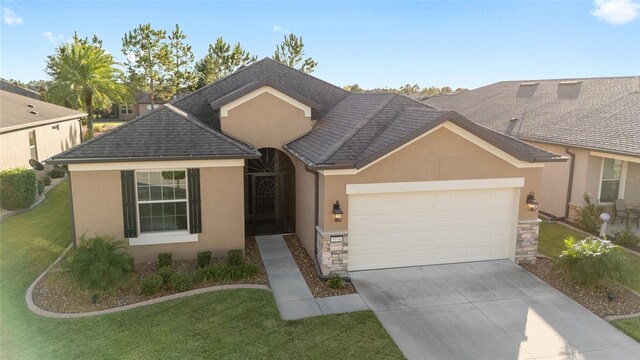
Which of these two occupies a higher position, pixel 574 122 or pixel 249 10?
pixel 249 10

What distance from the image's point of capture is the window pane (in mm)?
16031

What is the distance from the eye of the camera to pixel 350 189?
1089cm

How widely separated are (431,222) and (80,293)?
8.62 meters

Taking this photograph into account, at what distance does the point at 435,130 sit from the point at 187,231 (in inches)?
277

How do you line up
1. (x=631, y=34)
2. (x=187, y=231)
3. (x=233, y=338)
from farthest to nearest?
(x=631, y=34)
(x=187, y=231)
(x=233, y=338)

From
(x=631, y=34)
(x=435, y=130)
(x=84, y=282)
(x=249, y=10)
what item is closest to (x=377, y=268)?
(x=435, y=130)

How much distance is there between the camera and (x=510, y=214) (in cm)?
1209

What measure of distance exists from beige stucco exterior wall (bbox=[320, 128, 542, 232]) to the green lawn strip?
4173 millimetres

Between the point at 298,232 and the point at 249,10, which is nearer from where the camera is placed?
the point at 298,232

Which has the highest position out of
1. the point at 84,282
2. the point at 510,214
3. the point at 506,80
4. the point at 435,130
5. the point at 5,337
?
the point at 506,80

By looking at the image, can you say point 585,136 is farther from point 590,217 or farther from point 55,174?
point 55,174

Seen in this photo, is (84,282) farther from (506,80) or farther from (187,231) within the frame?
(506,80)

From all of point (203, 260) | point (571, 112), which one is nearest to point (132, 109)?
point (203, 260)

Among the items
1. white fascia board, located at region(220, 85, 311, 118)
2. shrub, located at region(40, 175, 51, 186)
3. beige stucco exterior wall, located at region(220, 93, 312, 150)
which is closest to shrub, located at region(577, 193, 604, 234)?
beige stucco exterior wall, located at region(220, 93, 312, 150)
